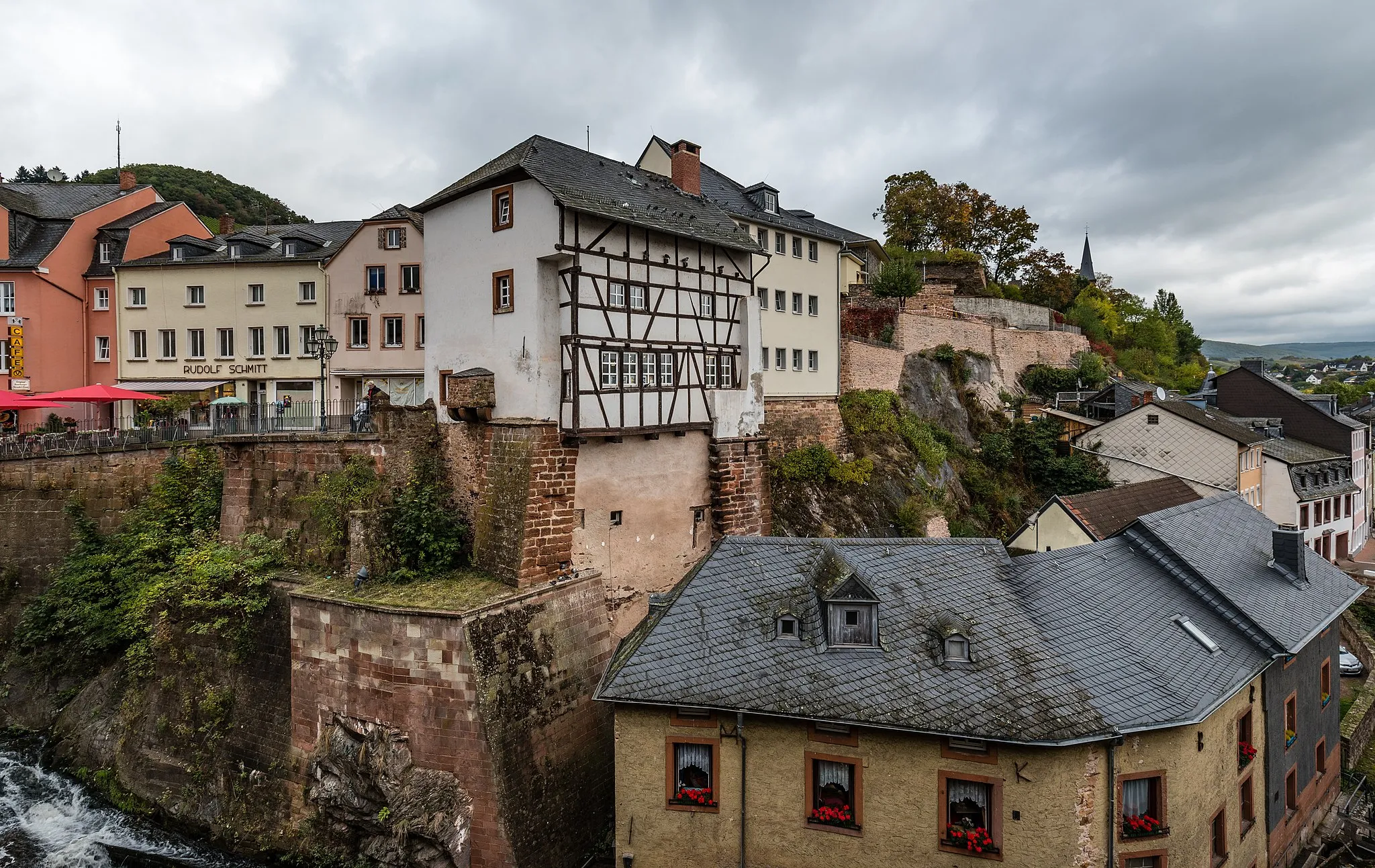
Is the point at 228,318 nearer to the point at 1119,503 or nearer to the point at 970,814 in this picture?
the point at 970,814

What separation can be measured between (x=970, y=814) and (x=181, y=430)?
73.6 ft

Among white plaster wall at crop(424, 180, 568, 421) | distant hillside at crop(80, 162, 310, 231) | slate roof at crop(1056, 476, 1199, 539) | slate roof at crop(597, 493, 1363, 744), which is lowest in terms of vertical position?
slate roof at crop(597, 493, 1363, 744)

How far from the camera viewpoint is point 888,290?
113ft

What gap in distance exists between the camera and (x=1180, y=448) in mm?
30375

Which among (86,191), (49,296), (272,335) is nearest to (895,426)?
(272,335)

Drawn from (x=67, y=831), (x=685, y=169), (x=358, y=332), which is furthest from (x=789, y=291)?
(x=67, y=831)

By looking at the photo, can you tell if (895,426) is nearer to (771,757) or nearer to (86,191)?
(771,757)

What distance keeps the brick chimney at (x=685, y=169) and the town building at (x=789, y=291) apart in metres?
1.31

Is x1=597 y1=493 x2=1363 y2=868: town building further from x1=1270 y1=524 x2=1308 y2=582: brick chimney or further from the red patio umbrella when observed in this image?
the red patio umbrella

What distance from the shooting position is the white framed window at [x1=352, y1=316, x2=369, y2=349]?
2752 centimetres

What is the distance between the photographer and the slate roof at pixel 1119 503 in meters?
20.0

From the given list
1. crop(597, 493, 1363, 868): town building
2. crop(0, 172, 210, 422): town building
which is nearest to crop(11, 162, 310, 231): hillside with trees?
crop(0, 172, 210, 422): town building

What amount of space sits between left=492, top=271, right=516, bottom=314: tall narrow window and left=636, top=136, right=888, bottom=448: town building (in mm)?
10109

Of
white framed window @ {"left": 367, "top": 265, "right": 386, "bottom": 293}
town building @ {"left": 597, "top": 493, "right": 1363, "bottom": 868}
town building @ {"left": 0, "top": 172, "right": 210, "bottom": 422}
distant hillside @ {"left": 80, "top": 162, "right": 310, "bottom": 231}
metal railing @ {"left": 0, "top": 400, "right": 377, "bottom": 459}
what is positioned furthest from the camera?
distant hillside @ {"left": 80, "top": 162, "right": 310, "bottom": 231}
